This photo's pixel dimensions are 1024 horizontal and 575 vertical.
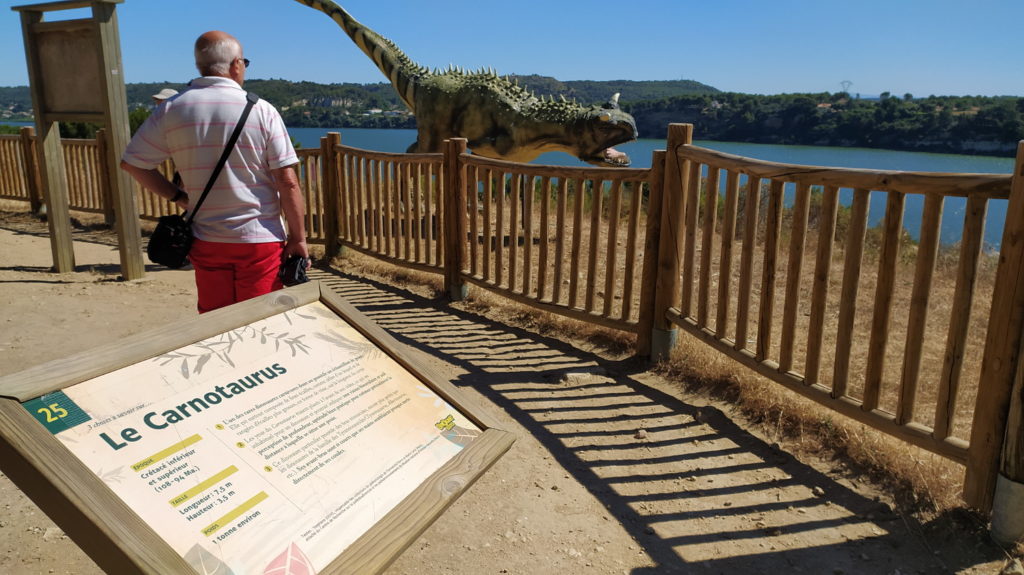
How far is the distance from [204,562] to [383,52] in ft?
33.7

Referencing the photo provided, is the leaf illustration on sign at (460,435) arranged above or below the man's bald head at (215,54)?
below

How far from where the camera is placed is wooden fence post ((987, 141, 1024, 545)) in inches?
101

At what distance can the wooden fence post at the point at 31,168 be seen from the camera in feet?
36.0

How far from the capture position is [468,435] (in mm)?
2236

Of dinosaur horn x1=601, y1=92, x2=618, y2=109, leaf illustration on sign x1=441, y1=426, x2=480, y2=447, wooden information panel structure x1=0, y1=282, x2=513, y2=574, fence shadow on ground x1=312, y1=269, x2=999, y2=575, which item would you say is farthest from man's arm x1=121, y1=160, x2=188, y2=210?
dinosaur horn x1=601, y1=92, x2=618, y2=109

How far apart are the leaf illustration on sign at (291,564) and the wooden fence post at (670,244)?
3.32m

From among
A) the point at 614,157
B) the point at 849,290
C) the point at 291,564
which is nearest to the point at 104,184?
the point at 614,157

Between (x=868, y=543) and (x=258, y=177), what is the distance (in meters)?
2.86

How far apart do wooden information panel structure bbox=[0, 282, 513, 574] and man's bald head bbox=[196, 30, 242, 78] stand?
1124 millimetres

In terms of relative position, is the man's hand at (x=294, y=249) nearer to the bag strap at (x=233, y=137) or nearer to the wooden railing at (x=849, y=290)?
the bag strap at (x=233, y=137)

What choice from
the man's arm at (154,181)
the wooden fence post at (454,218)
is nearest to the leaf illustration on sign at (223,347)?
the man's arm at (154,181)

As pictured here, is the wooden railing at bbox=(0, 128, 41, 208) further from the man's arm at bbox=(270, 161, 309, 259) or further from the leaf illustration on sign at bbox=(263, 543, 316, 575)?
the leaf illustration on sign at bbox=(263, 543, 316, 575)

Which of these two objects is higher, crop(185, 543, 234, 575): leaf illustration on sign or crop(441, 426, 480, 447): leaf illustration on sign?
crop(185, 543, 234, 575): leaf illustration on sign

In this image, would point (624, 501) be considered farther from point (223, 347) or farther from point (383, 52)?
point (383, 52)
